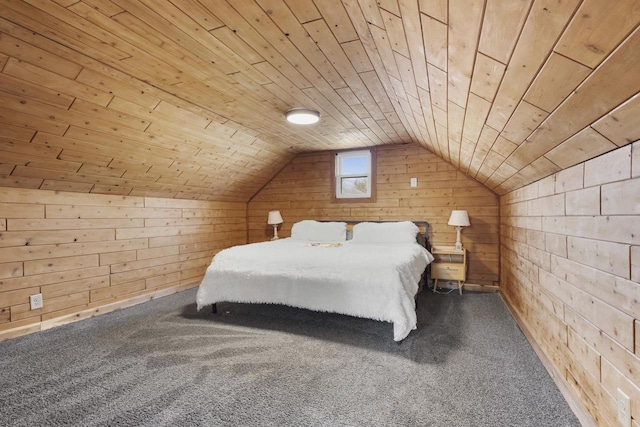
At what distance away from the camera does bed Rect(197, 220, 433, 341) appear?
2340 mm

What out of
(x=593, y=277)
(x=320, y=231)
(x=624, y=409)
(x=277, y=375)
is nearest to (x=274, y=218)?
(x=320, y=231)

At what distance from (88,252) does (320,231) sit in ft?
8.75

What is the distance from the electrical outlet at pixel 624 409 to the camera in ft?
3.65

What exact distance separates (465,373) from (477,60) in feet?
5.81

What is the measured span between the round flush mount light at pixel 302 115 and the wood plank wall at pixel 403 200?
181cm

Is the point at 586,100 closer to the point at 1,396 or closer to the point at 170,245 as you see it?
the point at 1,396

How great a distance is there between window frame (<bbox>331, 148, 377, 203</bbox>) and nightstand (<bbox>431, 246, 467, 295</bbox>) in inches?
47.4

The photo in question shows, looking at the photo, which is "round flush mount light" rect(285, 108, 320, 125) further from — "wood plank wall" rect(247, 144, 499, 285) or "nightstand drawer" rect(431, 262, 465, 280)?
"nightstand drawer" rect(431, 262, 465, 280)

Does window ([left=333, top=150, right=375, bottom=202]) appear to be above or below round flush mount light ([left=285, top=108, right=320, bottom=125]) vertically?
below

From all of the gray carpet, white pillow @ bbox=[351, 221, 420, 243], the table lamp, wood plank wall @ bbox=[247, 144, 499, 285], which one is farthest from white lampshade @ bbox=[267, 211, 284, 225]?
the table lamp

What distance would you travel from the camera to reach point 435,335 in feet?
8.22

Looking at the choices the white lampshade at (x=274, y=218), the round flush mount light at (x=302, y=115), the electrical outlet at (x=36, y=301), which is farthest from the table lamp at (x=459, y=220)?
the electrical outlet at (x=36, y=301)

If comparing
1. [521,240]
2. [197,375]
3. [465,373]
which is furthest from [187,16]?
[521,240]

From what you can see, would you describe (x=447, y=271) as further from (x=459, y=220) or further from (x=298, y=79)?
(x=298, y=79)
